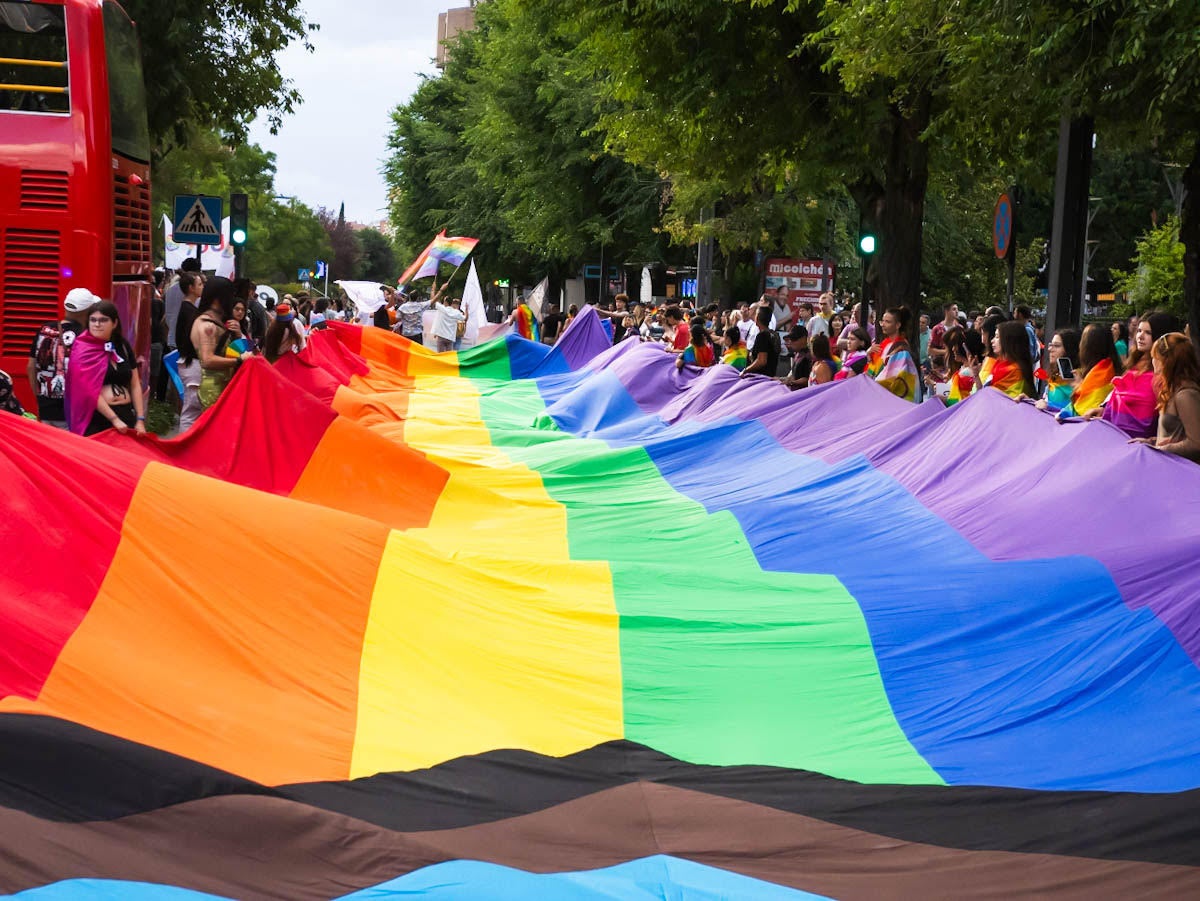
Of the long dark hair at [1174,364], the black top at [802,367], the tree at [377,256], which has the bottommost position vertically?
the tree at [377,256]

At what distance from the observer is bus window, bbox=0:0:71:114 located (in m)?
13.1

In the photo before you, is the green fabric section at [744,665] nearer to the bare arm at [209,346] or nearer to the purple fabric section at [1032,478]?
→ the purple fabric section at [1032,478]

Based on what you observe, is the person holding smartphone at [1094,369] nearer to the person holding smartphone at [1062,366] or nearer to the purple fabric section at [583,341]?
the person holding smartphone at [1062,366]

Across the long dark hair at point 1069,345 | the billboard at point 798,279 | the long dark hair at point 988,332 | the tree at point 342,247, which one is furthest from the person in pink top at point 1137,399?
the tree at point 342,247

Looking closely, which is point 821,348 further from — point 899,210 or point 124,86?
point 124,86

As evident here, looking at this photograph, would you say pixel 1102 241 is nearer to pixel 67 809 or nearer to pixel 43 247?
pixel 43 247

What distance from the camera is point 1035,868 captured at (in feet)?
16.2

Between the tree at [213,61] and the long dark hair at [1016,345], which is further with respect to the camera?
the tree at [213,61]

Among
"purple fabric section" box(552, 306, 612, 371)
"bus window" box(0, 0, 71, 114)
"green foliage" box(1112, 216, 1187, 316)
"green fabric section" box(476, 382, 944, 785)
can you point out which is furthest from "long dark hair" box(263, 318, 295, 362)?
"green foliage" box(1112, 216, 1187, 316)

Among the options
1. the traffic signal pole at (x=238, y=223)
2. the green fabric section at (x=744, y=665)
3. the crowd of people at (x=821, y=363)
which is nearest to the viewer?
the green fabric section at (x=744, y=665)

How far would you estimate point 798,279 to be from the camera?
36.5 m

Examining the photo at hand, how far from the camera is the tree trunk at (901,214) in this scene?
21.1 metres

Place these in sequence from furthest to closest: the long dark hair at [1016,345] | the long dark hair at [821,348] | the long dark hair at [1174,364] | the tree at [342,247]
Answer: the tree at [342,247] < the long dark hair at [821,348] < the long dark hair at [1016,345] < the long dark hair at [1174,364]

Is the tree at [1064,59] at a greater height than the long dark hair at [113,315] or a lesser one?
greater
